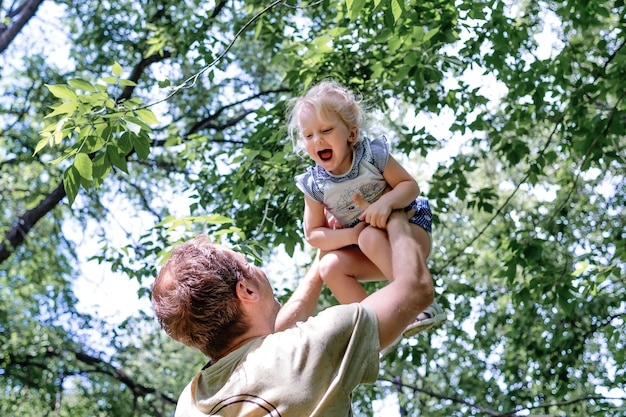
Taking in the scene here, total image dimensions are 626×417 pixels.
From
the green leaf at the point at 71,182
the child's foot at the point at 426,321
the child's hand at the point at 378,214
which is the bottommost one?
the child's foot at the point at 426,321

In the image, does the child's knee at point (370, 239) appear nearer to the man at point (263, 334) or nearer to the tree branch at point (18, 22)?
the man at point (263, 334)

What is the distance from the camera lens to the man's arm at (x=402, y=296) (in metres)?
1.91

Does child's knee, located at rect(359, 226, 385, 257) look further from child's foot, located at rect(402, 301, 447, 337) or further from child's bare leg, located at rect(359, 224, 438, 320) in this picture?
child's foot, located at rect(402, 301, 447, 337)

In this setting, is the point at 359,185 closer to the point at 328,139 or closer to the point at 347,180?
the point at 347,180

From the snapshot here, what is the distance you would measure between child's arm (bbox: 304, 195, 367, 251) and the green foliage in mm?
773

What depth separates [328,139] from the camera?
2594mm

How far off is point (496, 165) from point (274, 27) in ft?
22.0

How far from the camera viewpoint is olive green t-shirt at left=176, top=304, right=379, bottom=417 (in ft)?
5.97

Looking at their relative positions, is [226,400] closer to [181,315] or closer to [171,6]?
[181,315]

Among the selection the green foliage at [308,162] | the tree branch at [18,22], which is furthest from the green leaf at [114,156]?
the tree branch at [18,22]

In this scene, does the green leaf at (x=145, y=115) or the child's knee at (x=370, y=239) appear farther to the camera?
the green leaf at (x=145, y=115)

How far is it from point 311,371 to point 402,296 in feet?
0.93

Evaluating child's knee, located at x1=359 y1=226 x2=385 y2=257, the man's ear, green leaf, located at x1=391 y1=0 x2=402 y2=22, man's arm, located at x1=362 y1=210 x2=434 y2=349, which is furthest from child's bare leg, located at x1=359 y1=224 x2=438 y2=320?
green leaf, located at x1=391 y1=0 x2=402 y2=22

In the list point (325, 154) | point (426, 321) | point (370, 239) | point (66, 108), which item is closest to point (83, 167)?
point (66, 108)
